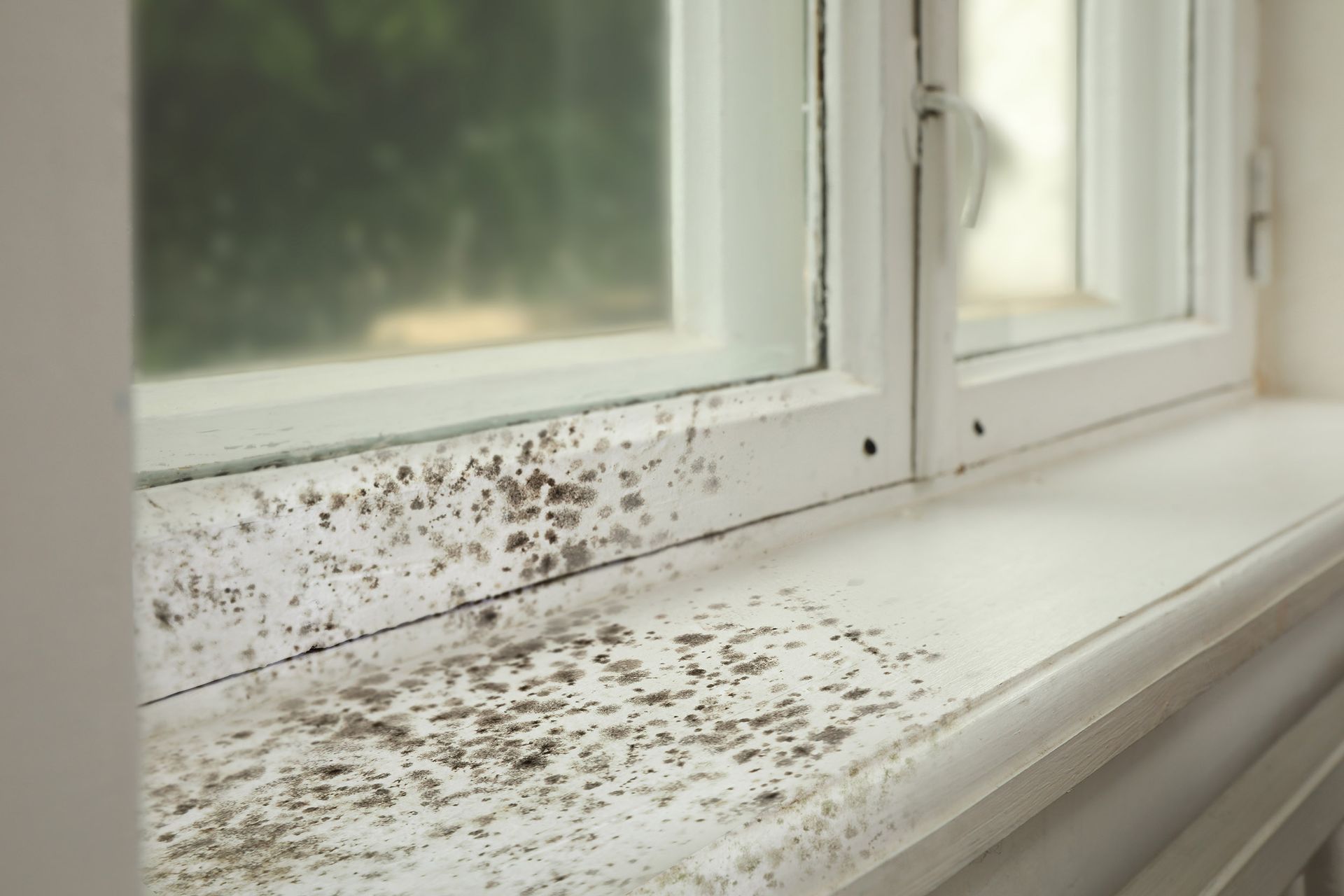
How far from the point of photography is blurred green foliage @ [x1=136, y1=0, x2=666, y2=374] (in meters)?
0.55

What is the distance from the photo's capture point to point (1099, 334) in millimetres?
1214

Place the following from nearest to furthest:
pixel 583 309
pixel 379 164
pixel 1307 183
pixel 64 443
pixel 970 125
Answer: pixel 64 443, pixel 379 164, pixel 583 309, pixel 970 125, pixel 1307 183

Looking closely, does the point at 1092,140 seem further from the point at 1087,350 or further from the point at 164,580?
the point at 164,580

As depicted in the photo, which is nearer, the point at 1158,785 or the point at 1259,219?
the point at 1158,785

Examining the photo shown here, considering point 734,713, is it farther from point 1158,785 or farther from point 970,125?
point 970,125

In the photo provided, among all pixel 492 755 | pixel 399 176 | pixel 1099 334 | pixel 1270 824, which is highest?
pixel 399 176

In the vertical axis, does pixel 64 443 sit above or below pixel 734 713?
above

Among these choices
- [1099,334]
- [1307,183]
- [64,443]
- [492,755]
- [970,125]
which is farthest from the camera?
[1307,183]

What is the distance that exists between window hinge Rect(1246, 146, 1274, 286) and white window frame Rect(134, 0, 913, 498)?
76 cm

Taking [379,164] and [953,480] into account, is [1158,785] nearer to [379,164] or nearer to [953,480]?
[953,480]

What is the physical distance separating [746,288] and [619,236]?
11 centimetres

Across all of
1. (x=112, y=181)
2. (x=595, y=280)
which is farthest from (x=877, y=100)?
(x=112, y=181)

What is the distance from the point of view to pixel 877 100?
84cm

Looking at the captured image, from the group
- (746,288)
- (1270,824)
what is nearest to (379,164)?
(746,288)
